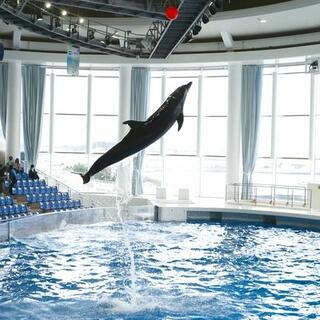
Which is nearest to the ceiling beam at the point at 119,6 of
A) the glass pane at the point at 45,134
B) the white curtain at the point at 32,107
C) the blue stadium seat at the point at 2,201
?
the blue stadium seat at the point at 2,201

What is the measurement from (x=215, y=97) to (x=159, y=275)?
15.9 metres

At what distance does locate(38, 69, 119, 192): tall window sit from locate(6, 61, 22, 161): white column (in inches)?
78.9

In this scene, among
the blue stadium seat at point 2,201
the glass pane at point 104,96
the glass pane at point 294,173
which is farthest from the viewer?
the glass pane at point 294,173

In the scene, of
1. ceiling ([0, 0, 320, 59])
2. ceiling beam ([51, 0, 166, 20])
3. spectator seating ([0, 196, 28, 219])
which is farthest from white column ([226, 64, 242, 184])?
spectator seating ([0, 196, 28, 219])

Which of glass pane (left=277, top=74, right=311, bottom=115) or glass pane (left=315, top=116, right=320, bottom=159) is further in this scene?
glass pane (left=277, top=74, right=311, bottom=115)

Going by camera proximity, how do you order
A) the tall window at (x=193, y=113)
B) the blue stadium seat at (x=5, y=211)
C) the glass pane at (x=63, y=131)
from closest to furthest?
the blue stadium seat at (x=5, y=211), the tall window at (x=193, y=113), the glass pane at (x=63, y=131)

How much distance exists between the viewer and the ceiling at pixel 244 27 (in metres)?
14.6

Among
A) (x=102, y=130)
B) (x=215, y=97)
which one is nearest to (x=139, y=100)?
(x=102, y=130)

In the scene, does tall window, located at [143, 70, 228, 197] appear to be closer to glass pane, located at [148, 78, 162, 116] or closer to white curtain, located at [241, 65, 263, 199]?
glass pane, located at [148, 78, 162, 116]

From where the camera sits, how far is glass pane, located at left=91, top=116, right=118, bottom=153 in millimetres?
21516

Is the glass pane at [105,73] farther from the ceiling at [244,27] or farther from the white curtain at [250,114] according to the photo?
the white curtain at [250,114]

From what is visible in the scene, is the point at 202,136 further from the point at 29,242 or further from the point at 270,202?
the point at 29,242

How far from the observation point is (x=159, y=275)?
918 centimetres

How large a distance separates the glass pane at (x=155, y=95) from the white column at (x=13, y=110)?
5143 millimetres
